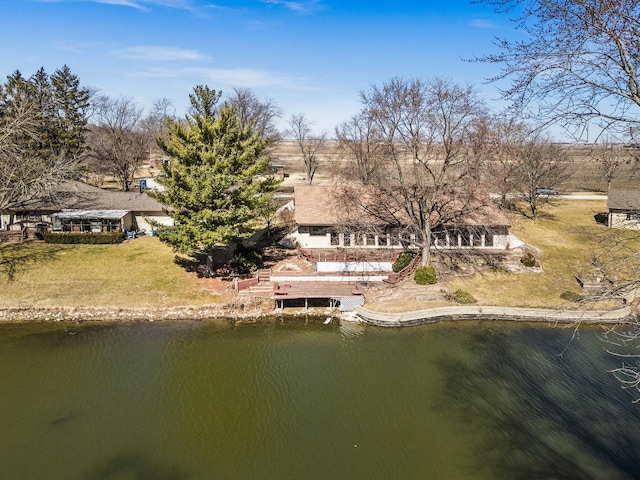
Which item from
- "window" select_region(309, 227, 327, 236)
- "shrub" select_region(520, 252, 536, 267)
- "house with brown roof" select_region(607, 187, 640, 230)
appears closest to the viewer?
"shrub" select_region(520, 252, 536, 267)

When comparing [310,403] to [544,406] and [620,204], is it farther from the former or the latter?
[620,204]

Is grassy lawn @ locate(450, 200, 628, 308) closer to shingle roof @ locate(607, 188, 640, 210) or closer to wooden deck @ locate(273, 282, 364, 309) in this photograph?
shingle roof @ locate(607, 188, 640, 210)

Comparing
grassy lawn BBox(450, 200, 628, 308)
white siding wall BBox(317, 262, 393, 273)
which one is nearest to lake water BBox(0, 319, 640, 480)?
grassy lawn BBox(450, 200, 628, 308)

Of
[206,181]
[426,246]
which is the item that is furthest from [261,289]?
[426,246]

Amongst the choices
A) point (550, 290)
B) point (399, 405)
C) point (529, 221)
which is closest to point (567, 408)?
point (399, 405)

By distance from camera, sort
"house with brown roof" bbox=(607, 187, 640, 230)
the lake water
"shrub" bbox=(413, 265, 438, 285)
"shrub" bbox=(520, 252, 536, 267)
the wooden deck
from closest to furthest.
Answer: the lake water, the wooden deck, "shrub" bbox=(413, 265, 438, 285), "shrub" bbox=(520, 252, 536, 267), "house with brown roof" bbox=(607, 187, 640, 230)

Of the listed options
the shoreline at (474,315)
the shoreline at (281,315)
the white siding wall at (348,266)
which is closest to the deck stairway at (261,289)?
the shoreline at (281,315)

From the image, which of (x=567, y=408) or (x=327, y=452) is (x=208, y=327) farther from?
(x=567, y=408)

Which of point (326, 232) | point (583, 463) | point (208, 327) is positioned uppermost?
point (326, 232)

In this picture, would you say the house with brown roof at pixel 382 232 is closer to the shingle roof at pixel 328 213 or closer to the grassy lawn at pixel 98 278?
the shingle roof at pixel 328 213
